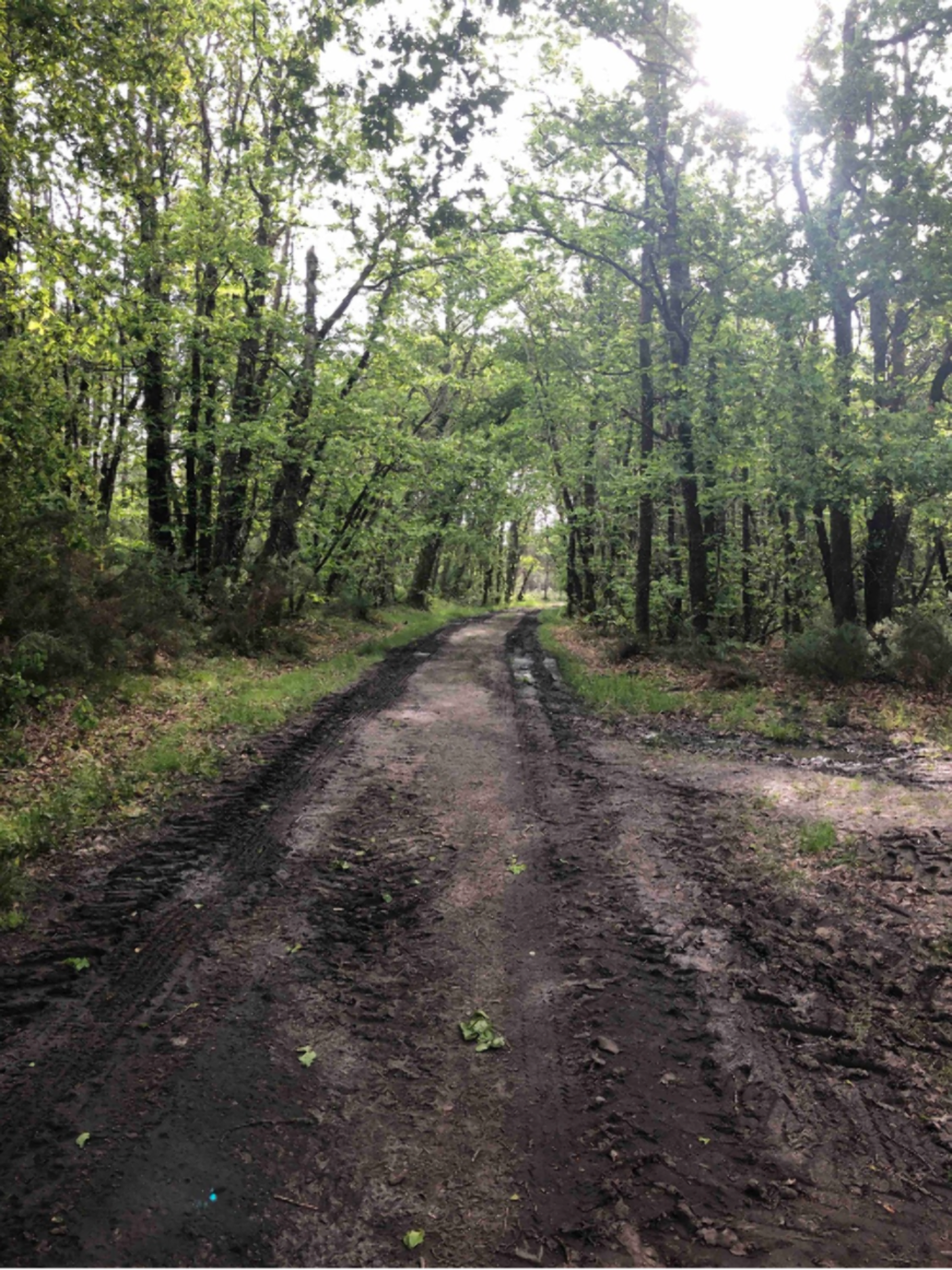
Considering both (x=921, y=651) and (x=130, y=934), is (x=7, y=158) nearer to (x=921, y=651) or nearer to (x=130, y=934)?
(x=130, y=934)

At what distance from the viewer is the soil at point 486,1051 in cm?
260

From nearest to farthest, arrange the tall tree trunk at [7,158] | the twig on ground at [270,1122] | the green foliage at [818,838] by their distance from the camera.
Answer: the twig on ground at [270,1122]
the green foliage at [818,838]
the tall tree trunk at [7,158]

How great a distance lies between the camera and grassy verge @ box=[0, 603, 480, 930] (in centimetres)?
580

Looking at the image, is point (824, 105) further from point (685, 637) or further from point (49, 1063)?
point (49, 1063)

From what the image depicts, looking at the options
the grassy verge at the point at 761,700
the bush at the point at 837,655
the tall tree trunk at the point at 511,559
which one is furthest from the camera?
the tall tree trunk at the point at 511,559

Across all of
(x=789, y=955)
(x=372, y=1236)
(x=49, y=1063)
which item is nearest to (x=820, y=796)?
(x=789, y=955)

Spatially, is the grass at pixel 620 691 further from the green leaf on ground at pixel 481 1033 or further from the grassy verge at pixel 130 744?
the green leaf on ground at pixel 481 1033

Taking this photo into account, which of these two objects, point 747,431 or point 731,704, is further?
point 747,431

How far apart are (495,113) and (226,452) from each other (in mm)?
11765

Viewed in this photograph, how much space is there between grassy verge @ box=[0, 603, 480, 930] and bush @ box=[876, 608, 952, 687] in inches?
404

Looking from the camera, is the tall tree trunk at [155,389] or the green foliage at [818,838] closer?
the green foliage at [818,838]

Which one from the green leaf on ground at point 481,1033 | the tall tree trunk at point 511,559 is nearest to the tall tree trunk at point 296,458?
the green leaf on ground at point 481,1033

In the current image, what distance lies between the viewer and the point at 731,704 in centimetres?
1152

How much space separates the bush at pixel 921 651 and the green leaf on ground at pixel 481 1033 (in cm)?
1125
